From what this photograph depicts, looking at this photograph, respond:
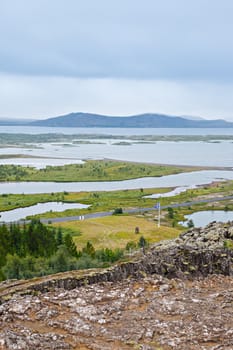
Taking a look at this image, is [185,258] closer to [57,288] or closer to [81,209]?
[57,288]

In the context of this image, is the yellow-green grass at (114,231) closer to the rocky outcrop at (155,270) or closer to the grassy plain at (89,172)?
the rocky outcrop at (155,270)

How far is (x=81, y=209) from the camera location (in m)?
71.6

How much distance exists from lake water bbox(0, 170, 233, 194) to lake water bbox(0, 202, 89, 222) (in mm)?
15527

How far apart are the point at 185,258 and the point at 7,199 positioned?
6637 centimetres

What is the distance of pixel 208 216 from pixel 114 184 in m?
40.1

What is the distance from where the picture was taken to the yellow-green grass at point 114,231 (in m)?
49.3

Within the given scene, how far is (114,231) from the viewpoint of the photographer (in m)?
53.9

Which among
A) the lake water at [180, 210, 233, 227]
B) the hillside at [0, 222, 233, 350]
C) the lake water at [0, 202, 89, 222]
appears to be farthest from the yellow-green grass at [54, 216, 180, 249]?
the hillside at [0, 222, 233, 350]

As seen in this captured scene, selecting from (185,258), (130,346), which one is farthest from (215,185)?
(130,346)

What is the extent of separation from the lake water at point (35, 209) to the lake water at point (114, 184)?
15527mm

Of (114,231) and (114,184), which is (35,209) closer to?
(114,231)

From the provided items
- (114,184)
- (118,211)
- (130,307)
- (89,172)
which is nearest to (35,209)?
(118,211)

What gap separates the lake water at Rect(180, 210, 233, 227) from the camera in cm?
6222

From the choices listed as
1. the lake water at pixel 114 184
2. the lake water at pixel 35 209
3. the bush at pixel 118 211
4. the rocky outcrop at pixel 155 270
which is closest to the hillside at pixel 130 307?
the rocky outcrop at pixel 155 270
